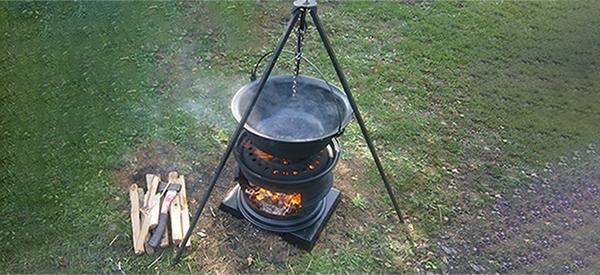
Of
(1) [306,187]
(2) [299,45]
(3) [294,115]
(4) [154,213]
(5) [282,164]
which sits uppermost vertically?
(2) [299,45]

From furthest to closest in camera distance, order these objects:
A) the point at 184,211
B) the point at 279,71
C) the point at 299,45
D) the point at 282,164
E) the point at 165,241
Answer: the point at 279,71, the point at 184,211, the point at 165,241, the point at 282,164, the point at 299,45

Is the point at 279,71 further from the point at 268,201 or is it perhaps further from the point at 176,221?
the point at 176,221

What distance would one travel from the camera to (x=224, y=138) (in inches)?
172

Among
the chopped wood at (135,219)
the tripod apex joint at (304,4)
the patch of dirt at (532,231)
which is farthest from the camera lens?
the patch of dirt at (532,231)

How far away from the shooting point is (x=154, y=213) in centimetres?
346

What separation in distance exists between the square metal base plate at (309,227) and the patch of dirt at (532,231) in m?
0.97

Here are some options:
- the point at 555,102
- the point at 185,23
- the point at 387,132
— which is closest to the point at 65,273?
the point at 387,132

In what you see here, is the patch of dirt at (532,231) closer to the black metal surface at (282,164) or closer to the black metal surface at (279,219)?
the black metal surface at (279,219)

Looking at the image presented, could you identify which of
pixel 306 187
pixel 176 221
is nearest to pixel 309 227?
pixel 306 187

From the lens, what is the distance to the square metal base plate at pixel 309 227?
3.41 m

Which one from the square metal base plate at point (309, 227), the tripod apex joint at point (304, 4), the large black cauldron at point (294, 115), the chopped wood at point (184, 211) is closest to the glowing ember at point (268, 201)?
the square metal base plate at point (309, 227)

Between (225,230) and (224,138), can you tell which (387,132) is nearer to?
(224,138)

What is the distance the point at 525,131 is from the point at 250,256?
3406mm

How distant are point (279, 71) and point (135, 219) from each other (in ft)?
8.62
